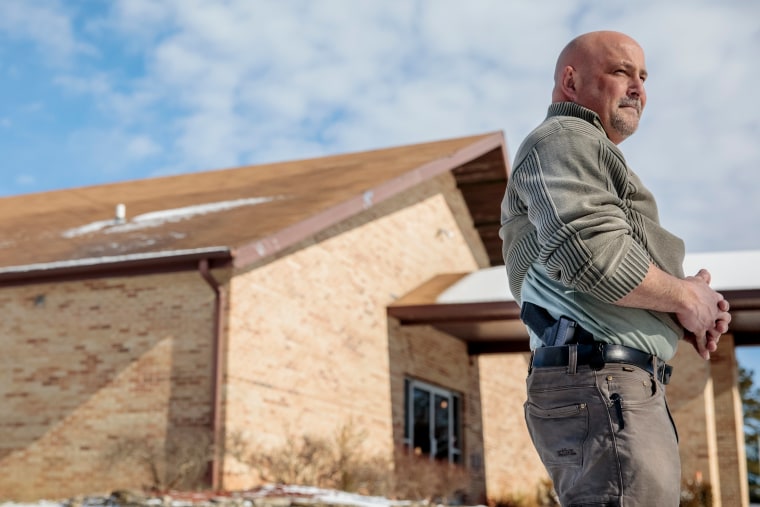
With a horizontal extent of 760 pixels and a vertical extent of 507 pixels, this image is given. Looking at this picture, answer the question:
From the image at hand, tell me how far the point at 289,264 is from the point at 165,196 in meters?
4.61

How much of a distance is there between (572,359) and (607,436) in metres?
0.19

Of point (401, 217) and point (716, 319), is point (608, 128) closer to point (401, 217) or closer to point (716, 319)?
point (716, 319)

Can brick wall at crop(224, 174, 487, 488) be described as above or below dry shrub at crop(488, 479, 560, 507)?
above

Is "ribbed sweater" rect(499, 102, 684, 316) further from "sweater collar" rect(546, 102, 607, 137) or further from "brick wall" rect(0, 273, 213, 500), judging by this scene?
"brick wall" rect(0, 273, 213, 500)

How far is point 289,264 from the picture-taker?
14219 millimetres

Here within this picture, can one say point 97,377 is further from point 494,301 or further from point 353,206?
point 494,301

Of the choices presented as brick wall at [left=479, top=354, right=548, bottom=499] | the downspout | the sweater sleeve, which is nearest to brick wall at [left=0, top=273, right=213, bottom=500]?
the downspout

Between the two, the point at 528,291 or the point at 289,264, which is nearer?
the point at 528,291

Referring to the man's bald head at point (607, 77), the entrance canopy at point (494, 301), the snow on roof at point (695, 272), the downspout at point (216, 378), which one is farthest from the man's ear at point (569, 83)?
the snow on roof at point (695, 272)

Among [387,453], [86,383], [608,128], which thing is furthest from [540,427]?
[387,453]

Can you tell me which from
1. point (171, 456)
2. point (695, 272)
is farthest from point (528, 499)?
point (171, 456)

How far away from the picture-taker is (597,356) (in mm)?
2230

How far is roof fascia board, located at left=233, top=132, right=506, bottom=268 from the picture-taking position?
12547 mm

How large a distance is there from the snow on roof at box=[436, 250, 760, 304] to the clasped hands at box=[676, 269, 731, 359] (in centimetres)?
1251
